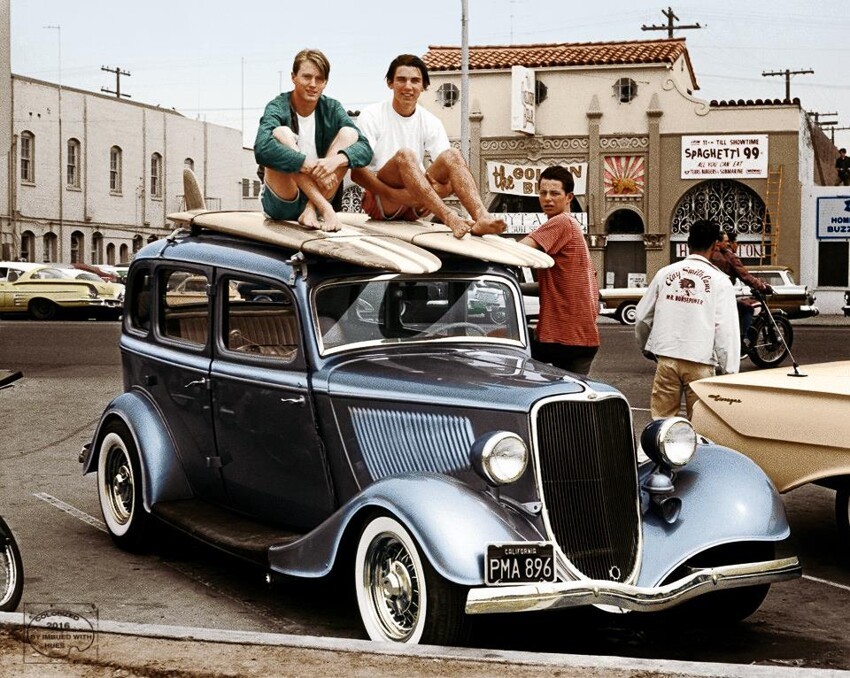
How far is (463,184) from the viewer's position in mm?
6781

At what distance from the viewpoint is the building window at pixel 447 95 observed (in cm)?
4350

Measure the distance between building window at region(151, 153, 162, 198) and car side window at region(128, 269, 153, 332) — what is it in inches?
1905

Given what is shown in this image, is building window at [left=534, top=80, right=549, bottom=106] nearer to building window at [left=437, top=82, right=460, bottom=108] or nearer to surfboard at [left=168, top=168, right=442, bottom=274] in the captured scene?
building window at [left=437, top=82, right=460, bottom=108]

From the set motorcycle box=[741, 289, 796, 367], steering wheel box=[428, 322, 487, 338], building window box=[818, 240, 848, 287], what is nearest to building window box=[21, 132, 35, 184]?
building window box=[818, 240, 848, 287]

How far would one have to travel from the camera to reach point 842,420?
22.2 ft

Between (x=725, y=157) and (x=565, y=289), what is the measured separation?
3417 centimetres

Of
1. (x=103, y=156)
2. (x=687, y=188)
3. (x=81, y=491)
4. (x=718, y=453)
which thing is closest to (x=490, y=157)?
(x=687, y=188)

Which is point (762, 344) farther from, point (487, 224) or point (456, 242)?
point (456, 242)

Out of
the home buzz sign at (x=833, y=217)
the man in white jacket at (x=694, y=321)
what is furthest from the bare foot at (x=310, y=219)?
the home buzz sign at (x=833, y=217)

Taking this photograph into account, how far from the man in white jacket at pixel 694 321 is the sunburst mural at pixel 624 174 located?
109 ft

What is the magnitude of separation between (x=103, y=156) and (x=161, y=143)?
404 cm

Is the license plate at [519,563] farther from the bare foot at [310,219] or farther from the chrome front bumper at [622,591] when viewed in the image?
the bare foot at [310,219]

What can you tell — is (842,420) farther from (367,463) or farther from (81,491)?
(81,491)

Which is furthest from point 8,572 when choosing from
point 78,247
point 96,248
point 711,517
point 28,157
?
point 96,248
